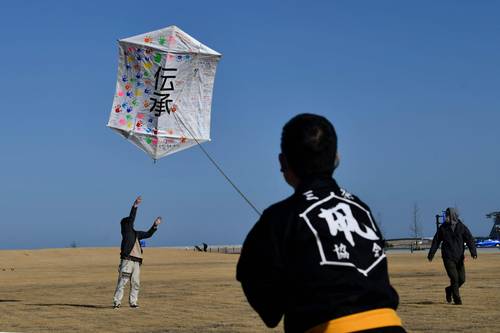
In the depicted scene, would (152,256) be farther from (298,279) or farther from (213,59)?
(298,279)

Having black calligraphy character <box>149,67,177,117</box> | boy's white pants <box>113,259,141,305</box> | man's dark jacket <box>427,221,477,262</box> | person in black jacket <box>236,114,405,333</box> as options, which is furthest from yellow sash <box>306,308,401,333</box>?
boy's white pants <box>113,259,141,305</box>

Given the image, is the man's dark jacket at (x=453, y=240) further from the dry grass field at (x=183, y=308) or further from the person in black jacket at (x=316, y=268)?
the person in black jacket at (x=316, y=268)

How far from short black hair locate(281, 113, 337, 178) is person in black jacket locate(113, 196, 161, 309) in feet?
46.8

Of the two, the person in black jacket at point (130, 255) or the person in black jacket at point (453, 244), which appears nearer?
the person in black jacket at point (453, 244)

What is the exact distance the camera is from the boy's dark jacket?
56.9 ft

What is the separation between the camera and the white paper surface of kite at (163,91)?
12156mm

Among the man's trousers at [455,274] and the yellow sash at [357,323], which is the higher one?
the yellow sash at [357,323]

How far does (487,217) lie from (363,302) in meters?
148

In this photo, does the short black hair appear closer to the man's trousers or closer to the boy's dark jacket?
the man's trousers

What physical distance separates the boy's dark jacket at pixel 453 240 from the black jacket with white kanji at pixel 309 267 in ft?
47.0

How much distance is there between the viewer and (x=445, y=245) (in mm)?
17375

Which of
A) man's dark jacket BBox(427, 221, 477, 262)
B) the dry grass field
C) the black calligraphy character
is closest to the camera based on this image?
the black calligraphy character

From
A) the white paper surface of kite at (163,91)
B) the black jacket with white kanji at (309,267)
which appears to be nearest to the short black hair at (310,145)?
the black jacket with white kanji at (309,267)

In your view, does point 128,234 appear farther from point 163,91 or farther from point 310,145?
point 310,145
